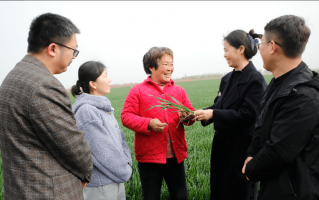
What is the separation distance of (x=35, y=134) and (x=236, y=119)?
Answer: 1.80m

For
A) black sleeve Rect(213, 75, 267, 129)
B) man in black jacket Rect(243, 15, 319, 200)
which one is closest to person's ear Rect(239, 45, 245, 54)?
black sleeve Rect(213, 75, 267, 129)

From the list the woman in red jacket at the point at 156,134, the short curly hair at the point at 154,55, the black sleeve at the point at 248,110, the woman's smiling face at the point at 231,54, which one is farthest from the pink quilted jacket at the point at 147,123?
the woman's smiling face at the point at 231,54

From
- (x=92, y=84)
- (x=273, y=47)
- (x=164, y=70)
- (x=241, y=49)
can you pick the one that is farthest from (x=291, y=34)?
(x=92, y=84)

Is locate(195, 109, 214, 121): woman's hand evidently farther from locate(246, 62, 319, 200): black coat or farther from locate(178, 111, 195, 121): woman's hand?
locate(246, 62, 319, 200): black coat

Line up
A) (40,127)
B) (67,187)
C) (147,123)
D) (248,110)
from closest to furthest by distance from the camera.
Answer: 1. (40,127)
2. (67,187)
3. (248,110)
4. (147,123)

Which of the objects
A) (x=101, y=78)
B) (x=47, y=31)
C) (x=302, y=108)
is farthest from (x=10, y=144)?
(x=302, y=108)

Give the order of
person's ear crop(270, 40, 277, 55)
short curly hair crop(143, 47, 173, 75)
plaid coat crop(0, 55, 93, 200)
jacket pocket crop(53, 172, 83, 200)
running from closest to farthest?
plaid coat crop(0, 55, 93, 200) < jacket pocket crop(53, 172, 83, 200) < person's ear crop(270, 40, 277, 55) < short curly hair crop(143, 47, 173, 75)

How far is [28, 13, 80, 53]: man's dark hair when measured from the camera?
55.5 inches

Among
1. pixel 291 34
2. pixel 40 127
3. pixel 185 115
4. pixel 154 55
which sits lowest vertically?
pixel 185 115

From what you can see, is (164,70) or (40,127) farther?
(164,70)

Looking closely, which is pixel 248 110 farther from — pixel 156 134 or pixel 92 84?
pixel 92 84

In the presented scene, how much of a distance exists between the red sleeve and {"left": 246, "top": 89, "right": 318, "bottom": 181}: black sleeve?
1234mm

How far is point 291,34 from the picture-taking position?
4.66 ft

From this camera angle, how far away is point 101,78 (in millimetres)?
2205
